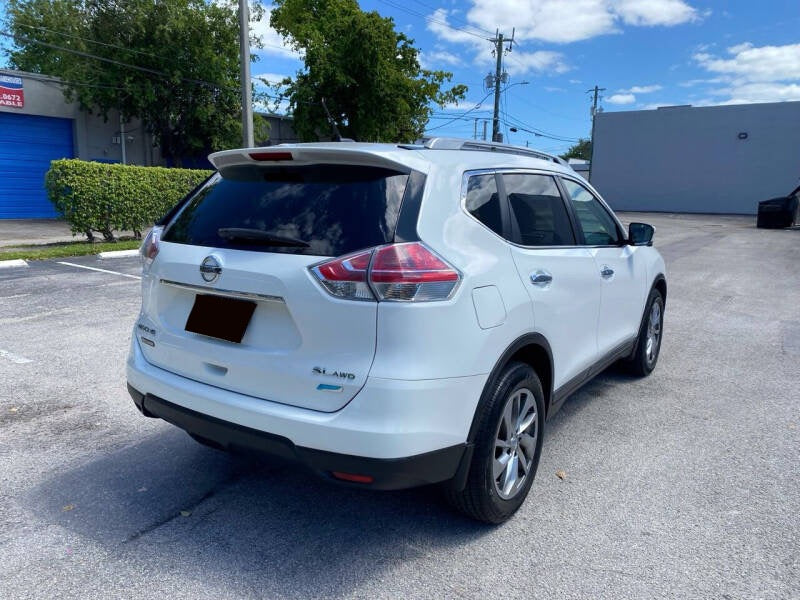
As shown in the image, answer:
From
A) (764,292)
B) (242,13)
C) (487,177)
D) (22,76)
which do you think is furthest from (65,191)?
(764,292)

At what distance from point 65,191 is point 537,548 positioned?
13.8 metres

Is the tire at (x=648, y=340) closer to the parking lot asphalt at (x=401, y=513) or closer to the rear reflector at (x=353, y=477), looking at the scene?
the parking lot asphalt at (x=401, y=513)

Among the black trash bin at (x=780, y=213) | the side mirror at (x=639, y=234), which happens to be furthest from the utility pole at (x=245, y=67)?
the black trash bin at (x=780, y=213)

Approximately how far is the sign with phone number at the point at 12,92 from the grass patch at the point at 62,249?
10.1 metres

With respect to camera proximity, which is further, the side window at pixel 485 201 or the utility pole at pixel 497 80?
the utility pole at pixel 497 80

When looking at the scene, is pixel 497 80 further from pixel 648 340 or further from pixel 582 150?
pixel 582 150

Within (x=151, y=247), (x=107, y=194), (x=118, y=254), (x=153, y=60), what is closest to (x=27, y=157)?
(x=153, y=60)

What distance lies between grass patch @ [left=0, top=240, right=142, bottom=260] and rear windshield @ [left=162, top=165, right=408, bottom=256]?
10857mm

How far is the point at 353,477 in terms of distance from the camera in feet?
7.80

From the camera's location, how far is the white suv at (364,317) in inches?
92.4

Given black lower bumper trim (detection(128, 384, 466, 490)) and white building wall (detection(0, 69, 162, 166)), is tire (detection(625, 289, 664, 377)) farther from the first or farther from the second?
white building wall (detection(0, 69, 162, 166))

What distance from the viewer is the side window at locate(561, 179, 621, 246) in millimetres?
3955

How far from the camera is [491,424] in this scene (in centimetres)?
267

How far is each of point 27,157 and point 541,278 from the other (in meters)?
24.3
